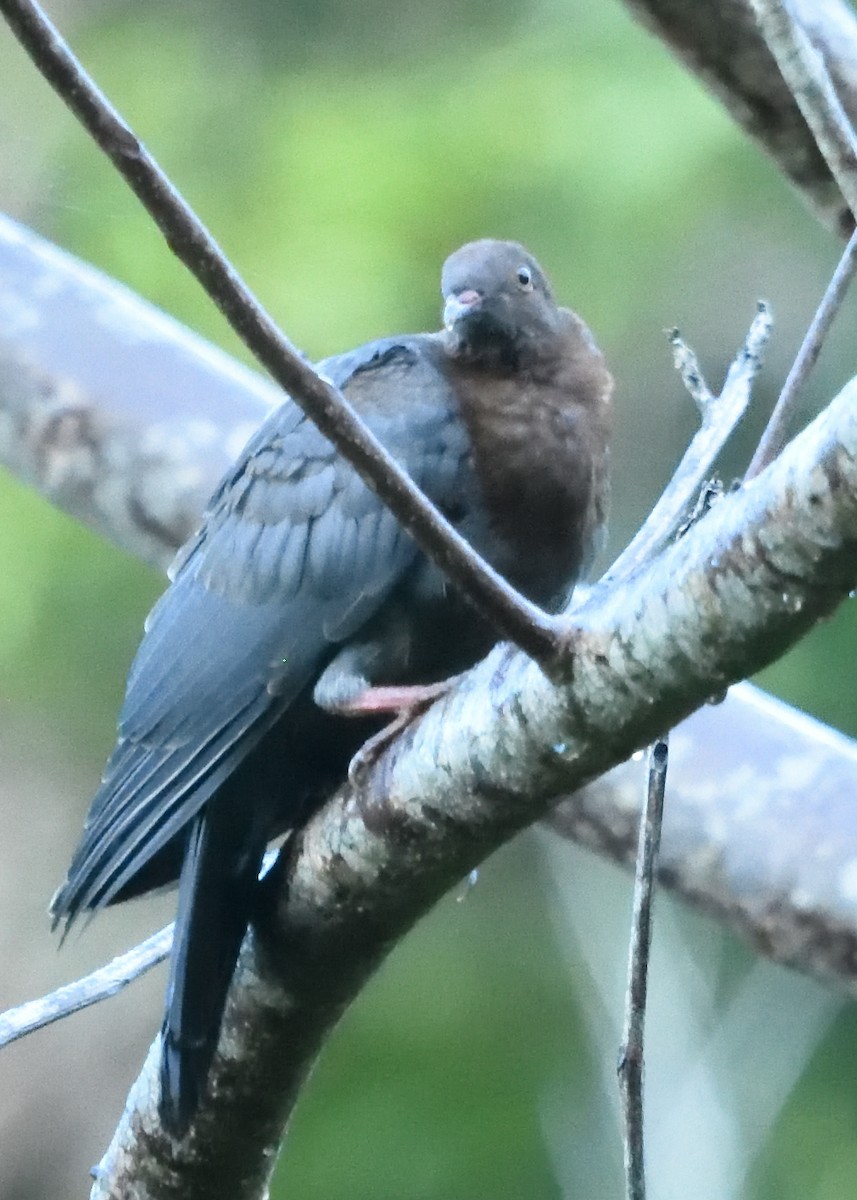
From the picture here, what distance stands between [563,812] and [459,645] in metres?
0.54

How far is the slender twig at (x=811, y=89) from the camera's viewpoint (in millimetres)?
1252

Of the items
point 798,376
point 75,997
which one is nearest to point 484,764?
point 798,376

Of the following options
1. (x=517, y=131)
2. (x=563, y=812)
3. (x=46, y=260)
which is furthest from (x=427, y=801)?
(x=517, y=131)

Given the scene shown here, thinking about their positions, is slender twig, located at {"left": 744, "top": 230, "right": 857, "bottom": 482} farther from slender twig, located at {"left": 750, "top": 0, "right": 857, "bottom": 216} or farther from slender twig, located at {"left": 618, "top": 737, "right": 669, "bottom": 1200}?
slender twig, located at {"left": 618, "top": 737, "right": 669, "bottom": 1200}

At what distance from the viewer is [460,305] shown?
194 cm

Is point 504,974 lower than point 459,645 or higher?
higher

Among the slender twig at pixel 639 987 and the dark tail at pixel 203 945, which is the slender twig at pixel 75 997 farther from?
the slender twig at pixel 639 987

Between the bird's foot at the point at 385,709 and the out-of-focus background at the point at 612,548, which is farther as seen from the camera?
the out-of-focus background at the point at 612,548

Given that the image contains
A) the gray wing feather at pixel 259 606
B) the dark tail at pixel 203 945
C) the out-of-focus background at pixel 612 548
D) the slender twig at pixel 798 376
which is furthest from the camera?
the out-of-focus background at pixel 612 548

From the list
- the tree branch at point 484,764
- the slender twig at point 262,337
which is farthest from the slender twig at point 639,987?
the slender twig at point 262,337

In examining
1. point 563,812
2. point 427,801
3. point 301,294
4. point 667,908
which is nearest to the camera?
point 427,801

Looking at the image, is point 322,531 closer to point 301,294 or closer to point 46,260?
point 46,260

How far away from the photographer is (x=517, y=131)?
3.94 m

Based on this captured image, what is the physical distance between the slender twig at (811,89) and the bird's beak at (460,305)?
674 millimetres
